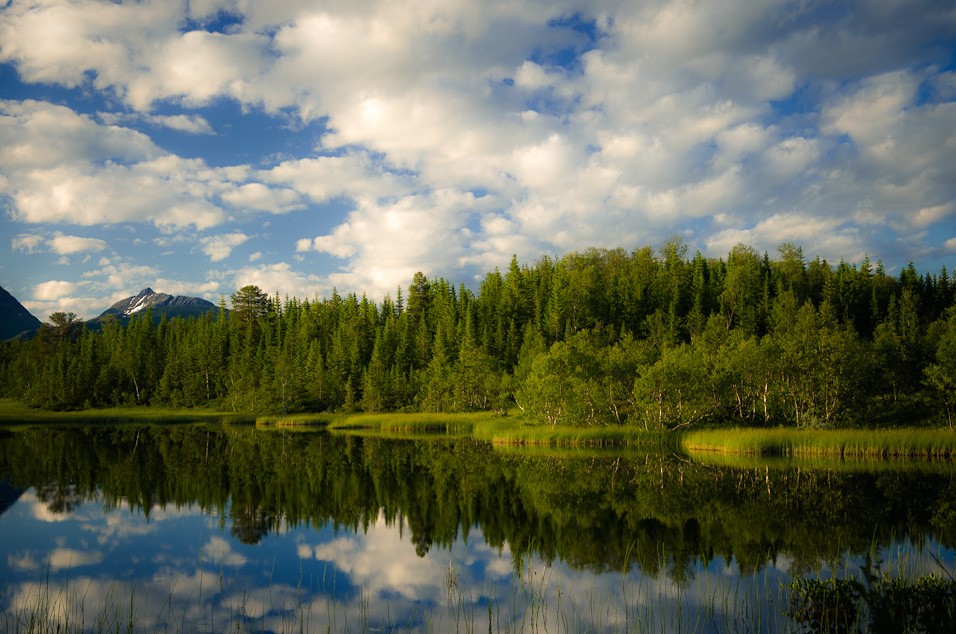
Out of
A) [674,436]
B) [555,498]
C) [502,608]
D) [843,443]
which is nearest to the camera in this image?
[502,608]

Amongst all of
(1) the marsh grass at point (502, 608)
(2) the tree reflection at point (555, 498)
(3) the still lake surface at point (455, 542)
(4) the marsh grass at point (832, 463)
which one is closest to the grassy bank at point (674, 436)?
(4) the marsh grass at point (832, 463)

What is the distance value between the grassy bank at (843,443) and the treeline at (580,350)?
8593 millimetres

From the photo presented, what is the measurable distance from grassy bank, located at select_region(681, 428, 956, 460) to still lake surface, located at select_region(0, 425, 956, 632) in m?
3.64

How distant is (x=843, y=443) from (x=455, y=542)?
3132 centimetres

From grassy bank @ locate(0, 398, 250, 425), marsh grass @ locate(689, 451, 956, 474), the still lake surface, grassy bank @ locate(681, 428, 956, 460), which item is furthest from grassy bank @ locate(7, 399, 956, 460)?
grassy bank @ locate(0, 398, 250, 425)

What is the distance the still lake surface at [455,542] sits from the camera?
1370 centimetres

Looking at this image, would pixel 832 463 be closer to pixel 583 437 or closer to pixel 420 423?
pixel 583 437

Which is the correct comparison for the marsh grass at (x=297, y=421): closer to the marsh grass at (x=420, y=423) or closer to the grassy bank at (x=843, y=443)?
the marsh grass at (x=420, y=423)

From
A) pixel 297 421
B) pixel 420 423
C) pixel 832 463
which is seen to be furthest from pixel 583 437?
pixel 297 421

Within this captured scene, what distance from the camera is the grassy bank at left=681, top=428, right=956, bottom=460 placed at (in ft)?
125

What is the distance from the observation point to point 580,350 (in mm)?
58375

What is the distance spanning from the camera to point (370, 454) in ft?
154

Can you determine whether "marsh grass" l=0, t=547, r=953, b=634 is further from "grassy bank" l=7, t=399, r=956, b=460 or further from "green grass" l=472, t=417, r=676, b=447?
"green grass" l=472, t=417, r=676, b=447

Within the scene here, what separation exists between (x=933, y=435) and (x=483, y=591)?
36616 millimetres
